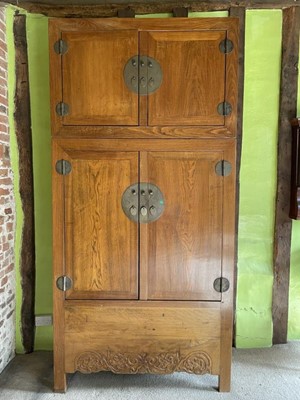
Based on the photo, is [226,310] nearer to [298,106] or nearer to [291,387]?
[291,387]

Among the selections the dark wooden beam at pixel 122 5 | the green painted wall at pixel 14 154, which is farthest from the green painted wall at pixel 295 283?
the green painted wall at pixel 14 154

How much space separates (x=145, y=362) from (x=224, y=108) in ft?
5.40

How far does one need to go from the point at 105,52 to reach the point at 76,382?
2.15m

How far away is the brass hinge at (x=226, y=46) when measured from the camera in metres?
1.98

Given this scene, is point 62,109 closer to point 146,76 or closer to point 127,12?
point 146,76

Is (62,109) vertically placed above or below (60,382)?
above

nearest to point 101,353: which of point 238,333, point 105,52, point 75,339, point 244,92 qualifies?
point 75,339

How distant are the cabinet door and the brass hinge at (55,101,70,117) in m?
0.56

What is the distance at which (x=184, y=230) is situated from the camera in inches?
81.3

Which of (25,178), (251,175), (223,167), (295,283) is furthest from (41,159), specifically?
(295,283)

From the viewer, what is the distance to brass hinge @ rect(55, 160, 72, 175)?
2.05 metres

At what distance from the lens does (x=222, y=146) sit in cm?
202

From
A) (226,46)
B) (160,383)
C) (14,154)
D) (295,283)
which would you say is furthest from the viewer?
(295,283)

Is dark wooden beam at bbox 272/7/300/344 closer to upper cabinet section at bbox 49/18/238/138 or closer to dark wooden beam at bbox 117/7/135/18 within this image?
upper cabinet section at bbox 49/18/238/138
